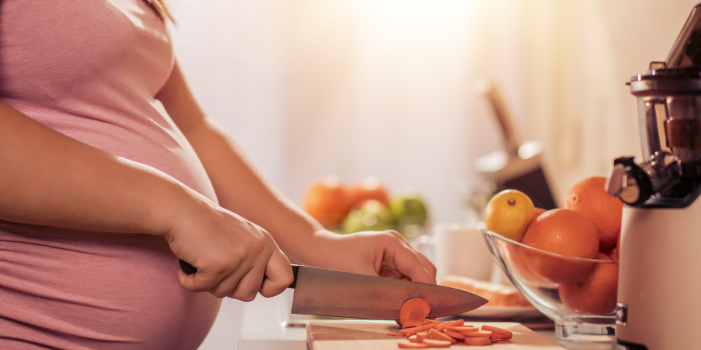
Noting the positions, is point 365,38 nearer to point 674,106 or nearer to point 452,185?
point 452,185

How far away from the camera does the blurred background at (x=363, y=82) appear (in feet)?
7.98

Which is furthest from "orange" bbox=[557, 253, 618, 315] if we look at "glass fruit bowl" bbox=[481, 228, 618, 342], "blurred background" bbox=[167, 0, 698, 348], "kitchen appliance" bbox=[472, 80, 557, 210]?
"blurred background" bbox=[167, 0, 698, 348]

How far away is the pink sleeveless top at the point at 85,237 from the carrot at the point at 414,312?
24cm

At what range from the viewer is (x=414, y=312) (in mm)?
626

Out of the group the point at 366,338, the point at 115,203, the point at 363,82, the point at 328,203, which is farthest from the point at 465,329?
the point at 363,82

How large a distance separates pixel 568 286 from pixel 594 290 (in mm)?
27

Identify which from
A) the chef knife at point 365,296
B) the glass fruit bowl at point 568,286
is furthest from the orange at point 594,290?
the chef knife at point 365,296

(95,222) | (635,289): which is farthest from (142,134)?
(635,289)

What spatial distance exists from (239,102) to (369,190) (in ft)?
2.64

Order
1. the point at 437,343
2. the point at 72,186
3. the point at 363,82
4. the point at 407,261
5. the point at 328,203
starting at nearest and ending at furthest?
the point at 72,186
the point at 437,343
the point at 407,261
the point at 328,203
the point at 363,82

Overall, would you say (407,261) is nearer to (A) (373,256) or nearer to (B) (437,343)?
(A) (373,256)

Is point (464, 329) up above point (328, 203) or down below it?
above

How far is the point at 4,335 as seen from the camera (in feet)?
1.66

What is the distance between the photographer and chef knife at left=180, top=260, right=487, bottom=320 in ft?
2.01
